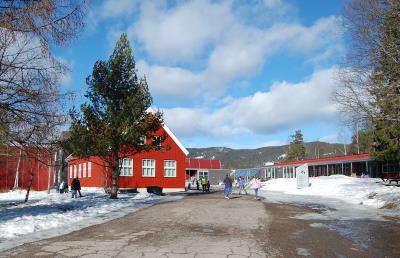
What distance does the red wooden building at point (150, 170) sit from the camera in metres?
40.4

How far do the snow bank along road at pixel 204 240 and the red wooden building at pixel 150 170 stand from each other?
964 inches

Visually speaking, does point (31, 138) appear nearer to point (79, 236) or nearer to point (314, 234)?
point (79, 236)

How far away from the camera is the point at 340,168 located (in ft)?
208

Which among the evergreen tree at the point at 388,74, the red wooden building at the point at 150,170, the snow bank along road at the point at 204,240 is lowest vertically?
the snow bank along road at the point at 204,240

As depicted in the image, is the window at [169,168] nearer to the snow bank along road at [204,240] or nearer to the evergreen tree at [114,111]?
the evergreen tree at [114,111]

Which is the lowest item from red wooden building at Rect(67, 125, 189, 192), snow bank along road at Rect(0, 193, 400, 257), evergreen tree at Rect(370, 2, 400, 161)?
snow bank along road at Rect(0, 193, 400, 257)

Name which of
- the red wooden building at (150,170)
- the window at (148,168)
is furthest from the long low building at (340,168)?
the window at (148,168)

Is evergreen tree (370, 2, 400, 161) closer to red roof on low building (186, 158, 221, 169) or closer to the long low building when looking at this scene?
the long low building

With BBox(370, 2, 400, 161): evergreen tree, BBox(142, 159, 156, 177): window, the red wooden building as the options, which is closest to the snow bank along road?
BBox(370, 2, 400, 161): evergreen tree

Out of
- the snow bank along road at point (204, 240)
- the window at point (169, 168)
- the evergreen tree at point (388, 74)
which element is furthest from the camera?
the window at point (169, 168)

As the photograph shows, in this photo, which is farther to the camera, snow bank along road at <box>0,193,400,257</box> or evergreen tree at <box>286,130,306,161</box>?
evergreen tree at <box>286,130,306,161</box>

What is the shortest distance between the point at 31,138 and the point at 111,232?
15.6 feet

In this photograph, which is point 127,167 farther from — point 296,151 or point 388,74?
point 296,151

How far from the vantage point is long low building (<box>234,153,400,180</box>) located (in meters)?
52.7
